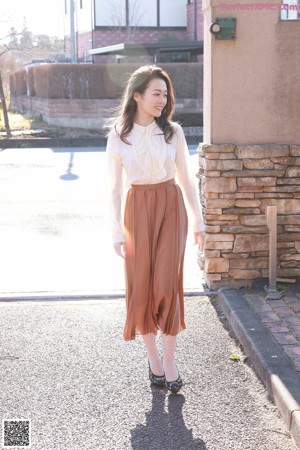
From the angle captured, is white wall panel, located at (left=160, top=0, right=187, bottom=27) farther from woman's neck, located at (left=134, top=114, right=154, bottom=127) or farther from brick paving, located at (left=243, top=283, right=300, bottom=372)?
woman's neck, located at (left=134, top=114, right=154, bottom=127)

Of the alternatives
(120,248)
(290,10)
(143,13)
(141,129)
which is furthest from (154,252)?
(143,13)

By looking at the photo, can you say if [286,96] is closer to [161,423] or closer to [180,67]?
[161,423]

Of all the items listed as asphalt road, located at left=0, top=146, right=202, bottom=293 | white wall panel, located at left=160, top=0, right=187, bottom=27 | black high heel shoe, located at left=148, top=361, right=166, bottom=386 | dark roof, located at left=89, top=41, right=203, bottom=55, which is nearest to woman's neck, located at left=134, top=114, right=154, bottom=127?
black high heel shoe, located at left=148, top=361, right=166, bottom=386

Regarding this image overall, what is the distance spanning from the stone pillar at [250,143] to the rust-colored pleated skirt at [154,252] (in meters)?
1.94

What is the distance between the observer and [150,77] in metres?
4.02

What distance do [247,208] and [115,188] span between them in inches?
86.0

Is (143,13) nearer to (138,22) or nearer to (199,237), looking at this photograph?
(138,22)

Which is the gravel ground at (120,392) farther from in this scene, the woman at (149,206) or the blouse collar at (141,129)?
the blouse collar at (141,129)

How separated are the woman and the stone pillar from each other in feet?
6.11

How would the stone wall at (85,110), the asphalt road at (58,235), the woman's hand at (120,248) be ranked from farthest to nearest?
the stone wall at (85,110) → the asphalt road at (58,235) → the woman's hand at (120,248)

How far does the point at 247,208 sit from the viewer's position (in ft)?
19.8

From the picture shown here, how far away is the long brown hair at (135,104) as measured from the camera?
404 cm

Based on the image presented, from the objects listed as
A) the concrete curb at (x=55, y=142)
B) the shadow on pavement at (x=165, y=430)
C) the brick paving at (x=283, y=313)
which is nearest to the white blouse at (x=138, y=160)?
the shadow on pavement at (x=165, y=430)

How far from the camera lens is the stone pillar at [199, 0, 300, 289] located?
19.3 feet
